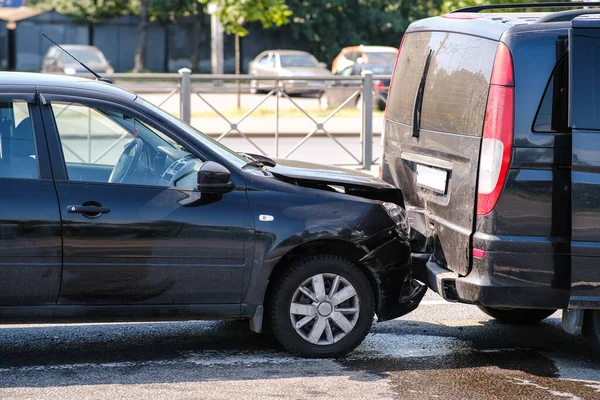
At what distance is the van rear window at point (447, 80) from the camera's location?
5.63 meters

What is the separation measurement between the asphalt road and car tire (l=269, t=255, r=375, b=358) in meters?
0.12

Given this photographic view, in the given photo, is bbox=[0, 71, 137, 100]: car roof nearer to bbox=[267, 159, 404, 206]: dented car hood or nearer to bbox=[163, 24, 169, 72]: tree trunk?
bbox=[267, 159, 404, 206]: dented car hood

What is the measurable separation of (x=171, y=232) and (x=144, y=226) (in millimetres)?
151

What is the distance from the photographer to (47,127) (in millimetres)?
5531

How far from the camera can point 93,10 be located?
49.4 m

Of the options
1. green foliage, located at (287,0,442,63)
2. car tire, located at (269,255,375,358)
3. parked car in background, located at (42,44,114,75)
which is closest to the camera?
car tire, located at (269,255,375,358)

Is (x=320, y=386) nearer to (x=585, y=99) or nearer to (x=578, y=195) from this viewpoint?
(x=578, y=195)

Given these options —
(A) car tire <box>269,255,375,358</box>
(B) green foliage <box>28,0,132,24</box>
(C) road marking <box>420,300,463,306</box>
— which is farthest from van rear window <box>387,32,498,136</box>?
(B) green foliage <box>28,0,132,24</box>

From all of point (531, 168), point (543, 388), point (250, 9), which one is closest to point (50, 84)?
point (531, 168)

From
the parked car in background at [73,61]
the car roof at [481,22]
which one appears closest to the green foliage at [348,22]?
the parked car in background at [73,61]

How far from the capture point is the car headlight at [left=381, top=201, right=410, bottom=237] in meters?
5.96

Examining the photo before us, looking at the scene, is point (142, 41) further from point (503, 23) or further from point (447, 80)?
point (503, 23)

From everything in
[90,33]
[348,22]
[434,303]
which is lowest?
[434,303]

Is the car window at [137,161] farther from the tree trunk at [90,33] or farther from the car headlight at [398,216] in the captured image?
the tree trunk at [90,33]
